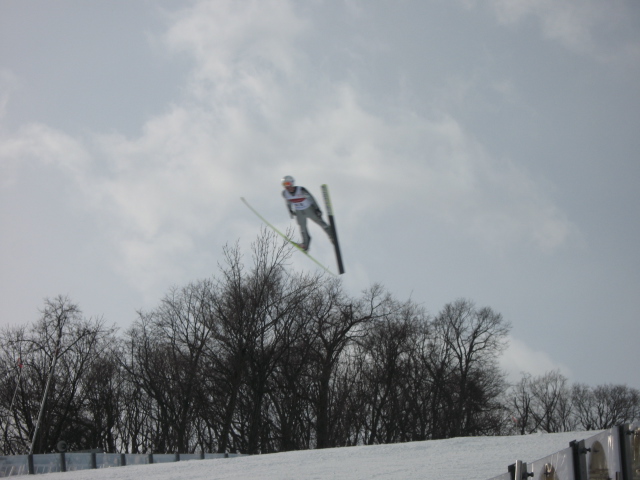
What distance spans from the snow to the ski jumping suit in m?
5.46

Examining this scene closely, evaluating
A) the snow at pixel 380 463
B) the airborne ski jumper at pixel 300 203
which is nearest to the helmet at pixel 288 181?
the airborne ski jumper at pixel 300 203

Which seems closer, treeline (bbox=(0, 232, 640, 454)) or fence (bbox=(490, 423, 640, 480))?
fence (bbox=(490, 423, 640, 480))

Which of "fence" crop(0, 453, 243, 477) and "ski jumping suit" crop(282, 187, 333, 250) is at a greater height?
"ski jumping suit" crop(282, 187, 333, 250)

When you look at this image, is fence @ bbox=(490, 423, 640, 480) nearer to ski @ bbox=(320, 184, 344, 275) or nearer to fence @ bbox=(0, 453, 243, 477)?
ski @ bbox=(320, 184, 344, 275)

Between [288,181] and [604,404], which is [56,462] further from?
[604,404]

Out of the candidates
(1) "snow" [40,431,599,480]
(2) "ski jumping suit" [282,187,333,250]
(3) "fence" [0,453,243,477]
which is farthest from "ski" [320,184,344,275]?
(3) "fence" [0,453,243,477]

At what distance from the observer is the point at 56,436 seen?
4009 cm

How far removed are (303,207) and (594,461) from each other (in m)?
7.99

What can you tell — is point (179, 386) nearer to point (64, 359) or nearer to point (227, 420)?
point (227, 420)

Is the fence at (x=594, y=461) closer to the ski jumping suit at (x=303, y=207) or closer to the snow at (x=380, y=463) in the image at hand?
the snow at (x=380, y=463)

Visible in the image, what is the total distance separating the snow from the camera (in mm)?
14452

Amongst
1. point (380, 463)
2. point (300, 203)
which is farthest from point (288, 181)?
point (380, 463)

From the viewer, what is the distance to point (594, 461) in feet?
23.1

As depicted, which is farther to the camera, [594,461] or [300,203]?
[300,203]
